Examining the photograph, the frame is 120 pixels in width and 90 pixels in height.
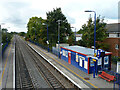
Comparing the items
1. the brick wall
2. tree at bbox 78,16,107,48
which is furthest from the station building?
the brick wall

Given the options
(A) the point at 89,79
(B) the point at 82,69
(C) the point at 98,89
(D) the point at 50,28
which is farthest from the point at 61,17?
(C) the point at 98,89

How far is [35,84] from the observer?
13398 millimetres

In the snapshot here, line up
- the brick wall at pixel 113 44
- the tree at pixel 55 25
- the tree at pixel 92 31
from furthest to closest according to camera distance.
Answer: the tree at pixel 55 25 → the brick wall at pixel 113 44 → the tree at pixel 92 31

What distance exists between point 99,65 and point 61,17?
24671 mm

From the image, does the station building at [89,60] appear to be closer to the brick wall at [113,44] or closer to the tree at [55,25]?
the brick wall at [113,44]

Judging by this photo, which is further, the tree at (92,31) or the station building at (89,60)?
the tree at (92,31)

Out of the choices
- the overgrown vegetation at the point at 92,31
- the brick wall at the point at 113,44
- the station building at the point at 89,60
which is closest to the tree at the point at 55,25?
the overgrown vegetation at the point at 92,31

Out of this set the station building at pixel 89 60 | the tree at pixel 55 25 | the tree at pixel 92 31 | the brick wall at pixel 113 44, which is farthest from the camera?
the tree at pixel 55 25

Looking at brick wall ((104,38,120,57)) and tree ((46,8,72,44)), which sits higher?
tree ((46,8,72,44))

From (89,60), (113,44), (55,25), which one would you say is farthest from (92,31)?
(55,25)

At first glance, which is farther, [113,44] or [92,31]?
[113,44]

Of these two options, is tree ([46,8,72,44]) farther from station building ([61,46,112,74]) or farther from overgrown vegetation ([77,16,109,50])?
station building ([61,46,112,74])

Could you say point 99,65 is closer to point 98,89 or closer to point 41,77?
point 98,89

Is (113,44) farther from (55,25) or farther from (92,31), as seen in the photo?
(55,25)
